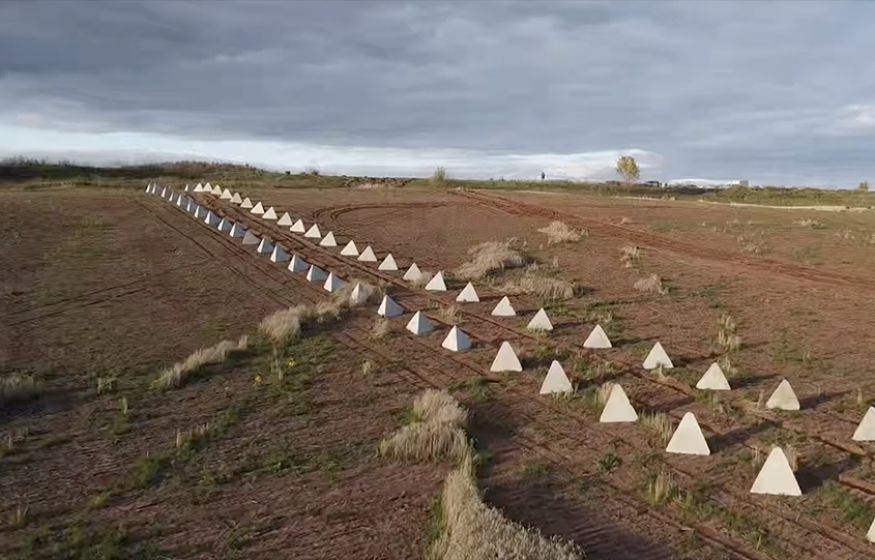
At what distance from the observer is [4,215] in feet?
107

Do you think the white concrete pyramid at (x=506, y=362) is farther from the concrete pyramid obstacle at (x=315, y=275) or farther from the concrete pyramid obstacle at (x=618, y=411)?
the concrete pyramid obstacle at (x=315, y=275)

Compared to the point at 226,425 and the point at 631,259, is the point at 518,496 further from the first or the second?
the point at 631,259

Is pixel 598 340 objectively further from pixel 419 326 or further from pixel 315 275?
pixel 315 275

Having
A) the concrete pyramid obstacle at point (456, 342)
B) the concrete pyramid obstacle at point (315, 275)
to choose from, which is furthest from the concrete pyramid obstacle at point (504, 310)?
the concrete pyramid obstacle at point (315, 275)

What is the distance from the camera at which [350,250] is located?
2752 cm

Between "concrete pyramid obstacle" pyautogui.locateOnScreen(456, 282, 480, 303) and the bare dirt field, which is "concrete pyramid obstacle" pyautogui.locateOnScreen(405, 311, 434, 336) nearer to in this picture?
the bare dirt field

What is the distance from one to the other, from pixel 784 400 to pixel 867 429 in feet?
4.88

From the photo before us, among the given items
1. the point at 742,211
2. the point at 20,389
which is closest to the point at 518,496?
the point at 20,389

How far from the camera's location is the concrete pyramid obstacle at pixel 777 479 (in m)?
8.91

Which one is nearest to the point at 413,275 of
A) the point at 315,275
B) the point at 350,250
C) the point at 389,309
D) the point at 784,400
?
the point at 315,275

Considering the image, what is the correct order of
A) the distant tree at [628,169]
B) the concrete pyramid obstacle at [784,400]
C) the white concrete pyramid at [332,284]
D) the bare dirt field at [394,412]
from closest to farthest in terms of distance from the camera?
the bare dirt field at [394,412], the concrete pyramid obstacle at [784,400], the white concrete pyramid at [332,284], the distant tree at [628,169]

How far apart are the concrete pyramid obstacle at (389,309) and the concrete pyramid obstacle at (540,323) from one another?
3.35 m

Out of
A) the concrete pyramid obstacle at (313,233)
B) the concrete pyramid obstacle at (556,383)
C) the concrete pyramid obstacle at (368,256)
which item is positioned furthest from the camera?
the concrete pyramid obstacle at (313,233)

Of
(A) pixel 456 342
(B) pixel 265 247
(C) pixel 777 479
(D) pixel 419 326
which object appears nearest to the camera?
(C) pixel 777 479
